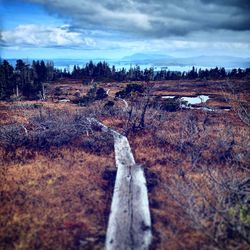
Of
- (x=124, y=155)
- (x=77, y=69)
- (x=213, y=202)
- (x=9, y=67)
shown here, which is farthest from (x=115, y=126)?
(x=77, y=69)

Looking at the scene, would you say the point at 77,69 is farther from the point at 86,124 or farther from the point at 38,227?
the point at 38,227

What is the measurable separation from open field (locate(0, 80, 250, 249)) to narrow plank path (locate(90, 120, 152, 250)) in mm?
387

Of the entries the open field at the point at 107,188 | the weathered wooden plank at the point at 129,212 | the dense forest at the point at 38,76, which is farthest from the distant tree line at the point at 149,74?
the weathered wooden plank at the point at 129,212

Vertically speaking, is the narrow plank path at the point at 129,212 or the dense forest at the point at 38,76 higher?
the dense forest at the point at 38,76

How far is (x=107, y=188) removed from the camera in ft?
47.1

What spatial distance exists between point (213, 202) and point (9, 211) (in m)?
9.21

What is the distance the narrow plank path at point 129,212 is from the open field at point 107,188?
0.39 m

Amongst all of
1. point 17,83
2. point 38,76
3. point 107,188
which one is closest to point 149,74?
point 38,76

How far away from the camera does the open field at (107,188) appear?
10.1 meters

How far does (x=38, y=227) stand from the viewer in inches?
428

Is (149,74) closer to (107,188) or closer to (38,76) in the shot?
(38,76)

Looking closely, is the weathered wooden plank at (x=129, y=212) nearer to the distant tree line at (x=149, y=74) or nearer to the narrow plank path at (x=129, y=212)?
the narrow plank path at (x=129, y=212)

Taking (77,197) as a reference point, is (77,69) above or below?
above

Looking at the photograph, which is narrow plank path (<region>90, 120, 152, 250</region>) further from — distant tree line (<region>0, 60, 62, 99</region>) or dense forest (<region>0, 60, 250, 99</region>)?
dense forest (<region>0, 60, 250, 99</region>)
